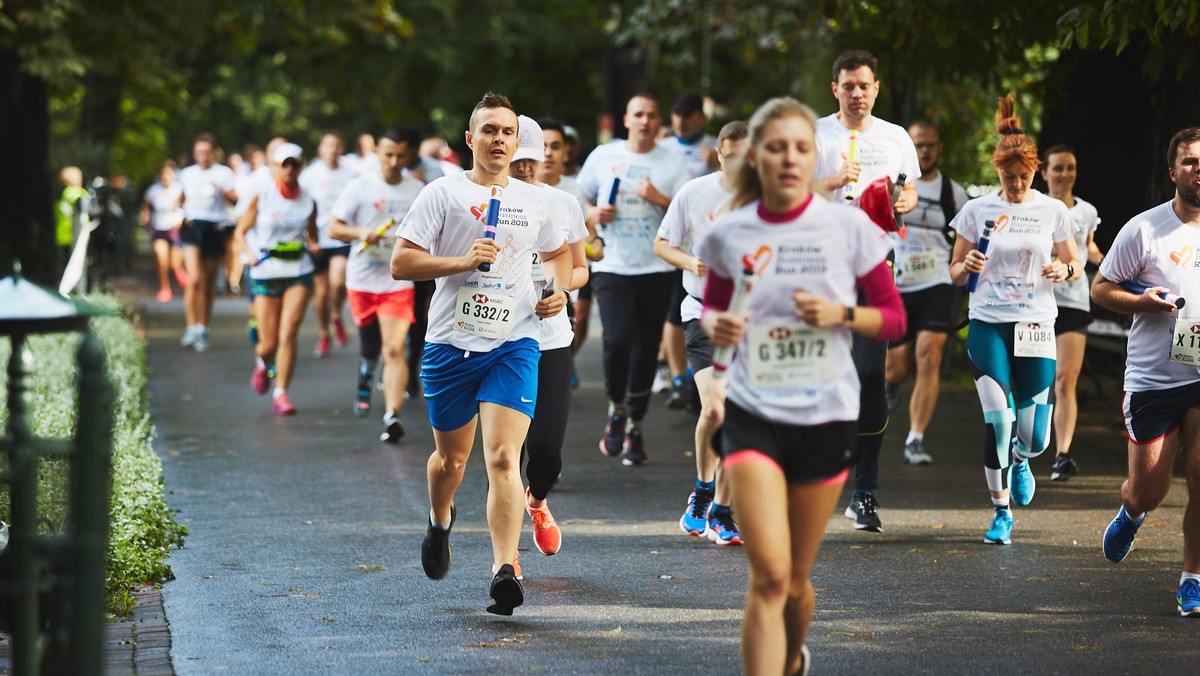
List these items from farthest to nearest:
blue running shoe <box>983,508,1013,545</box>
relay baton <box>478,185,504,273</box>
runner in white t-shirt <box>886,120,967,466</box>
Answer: runner in white t-shirt <box>886,120,967,466</box> → blue running shoe <box>983,508,1013,545</box> → relay baton <box>478,185,504,273</box>

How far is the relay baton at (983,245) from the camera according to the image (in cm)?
837

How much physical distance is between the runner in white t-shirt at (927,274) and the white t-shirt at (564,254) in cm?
384

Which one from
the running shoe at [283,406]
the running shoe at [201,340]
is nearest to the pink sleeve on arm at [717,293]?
the running shoe at [283,406]

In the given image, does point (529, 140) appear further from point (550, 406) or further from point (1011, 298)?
point (1011, 298)

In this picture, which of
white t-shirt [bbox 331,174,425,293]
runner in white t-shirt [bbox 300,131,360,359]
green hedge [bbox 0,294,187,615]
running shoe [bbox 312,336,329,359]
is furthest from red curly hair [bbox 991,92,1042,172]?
running shoe [bbox 312,336,329,359]

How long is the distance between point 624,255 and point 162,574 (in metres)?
4.28

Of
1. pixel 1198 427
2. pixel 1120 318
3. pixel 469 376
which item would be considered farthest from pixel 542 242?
pixel 1120 318

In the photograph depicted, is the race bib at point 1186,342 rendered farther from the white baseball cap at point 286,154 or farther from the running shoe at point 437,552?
the white baseball cap at point 286,154

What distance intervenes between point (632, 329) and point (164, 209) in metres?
18.9

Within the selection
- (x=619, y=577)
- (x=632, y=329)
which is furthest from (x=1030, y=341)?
(x=632, y=329)

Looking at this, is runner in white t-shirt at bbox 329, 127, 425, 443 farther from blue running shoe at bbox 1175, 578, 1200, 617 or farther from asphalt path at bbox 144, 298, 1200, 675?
blue running shoe at bbox 1175, 578, 1200, 617

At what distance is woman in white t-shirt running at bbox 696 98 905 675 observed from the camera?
16.1 feet

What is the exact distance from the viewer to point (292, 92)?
4225 cm

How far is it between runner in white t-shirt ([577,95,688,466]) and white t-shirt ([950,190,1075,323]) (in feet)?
8.83
